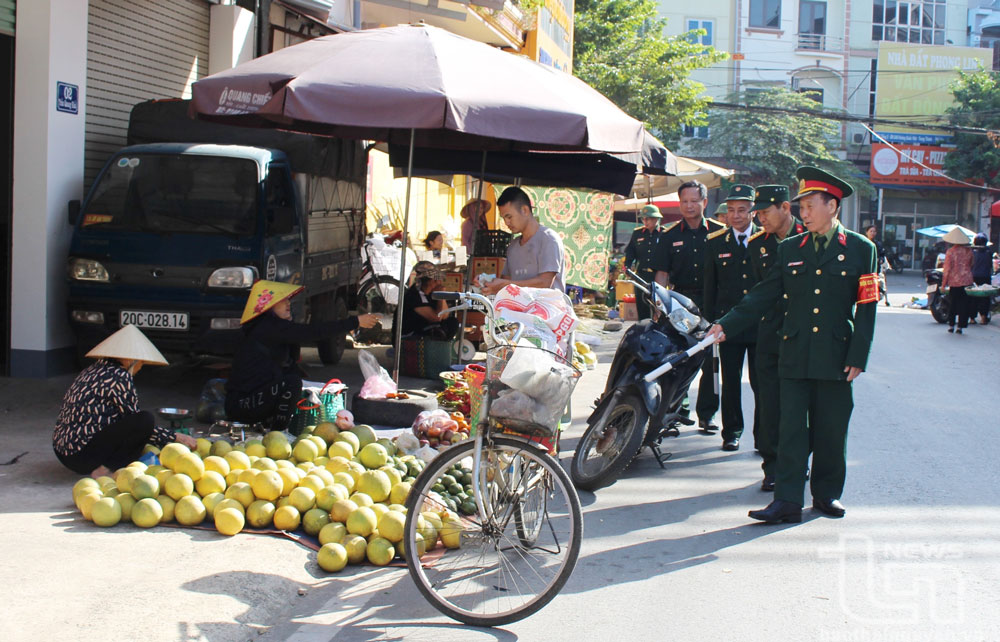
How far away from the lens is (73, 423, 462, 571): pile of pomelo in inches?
194

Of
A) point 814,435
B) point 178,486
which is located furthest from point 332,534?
point 814,435

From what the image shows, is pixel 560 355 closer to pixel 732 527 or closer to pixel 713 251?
pixel 732 527

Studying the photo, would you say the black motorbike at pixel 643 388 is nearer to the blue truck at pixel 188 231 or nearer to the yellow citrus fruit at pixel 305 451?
the yellow citrus fruit at pixel 305 451

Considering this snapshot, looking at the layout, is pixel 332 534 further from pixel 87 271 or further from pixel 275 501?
pixel 87 271

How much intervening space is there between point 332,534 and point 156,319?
4038mm

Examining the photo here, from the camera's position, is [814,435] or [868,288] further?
[814,435]

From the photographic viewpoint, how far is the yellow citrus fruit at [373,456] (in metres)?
5.91

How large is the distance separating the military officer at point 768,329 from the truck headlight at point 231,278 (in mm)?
4041

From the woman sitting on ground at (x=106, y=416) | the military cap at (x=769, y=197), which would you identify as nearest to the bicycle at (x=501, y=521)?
the woman sitting on ground at (x=106, y=416)

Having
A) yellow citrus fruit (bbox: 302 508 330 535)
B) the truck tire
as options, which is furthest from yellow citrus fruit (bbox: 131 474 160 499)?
the truck tire

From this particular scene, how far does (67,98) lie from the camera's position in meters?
9.33

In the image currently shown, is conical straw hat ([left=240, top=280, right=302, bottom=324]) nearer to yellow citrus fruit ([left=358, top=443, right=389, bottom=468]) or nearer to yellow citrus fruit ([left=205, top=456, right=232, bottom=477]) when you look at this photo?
yellow citrus fruit ([left=358, top=443, right=389, bottom=468])

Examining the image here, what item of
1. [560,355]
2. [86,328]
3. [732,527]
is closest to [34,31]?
[86,328]

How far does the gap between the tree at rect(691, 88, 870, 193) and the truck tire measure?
125 feet
